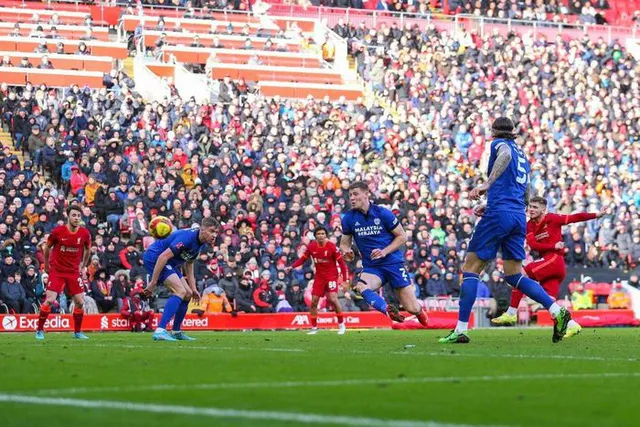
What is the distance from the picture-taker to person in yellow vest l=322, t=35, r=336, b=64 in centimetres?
4700

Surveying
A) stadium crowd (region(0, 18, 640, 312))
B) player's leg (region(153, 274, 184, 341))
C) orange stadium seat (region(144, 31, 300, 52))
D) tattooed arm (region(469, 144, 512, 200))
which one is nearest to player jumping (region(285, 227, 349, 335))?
stadium crowd (region(0, 18, 640, 312))

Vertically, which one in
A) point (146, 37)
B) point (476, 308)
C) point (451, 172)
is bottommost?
point (476, 308)

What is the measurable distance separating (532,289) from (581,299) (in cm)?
1832

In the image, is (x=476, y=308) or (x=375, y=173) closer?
(x=476, y=308)

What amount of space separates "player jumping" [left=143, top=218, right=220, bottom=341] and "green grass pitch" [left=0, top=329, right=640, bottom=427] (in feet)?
13.2

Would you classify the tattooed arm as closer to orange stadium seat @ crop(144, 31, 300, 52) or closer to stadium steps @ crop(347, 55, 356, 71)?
orange stadium seat @ crop(144, 31, 300, 52)

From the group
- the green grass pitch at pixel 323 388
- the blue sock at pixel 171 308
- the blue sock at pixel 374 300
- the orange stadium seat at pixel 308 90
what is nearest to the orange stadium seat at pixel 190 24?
the orange stadium seat at pixel 308 90

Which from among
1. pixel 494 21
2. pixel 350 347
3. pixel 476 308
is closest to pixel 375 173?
pixel 476 308

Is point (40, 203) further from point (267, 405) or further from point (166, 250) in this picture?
point (267, 405)

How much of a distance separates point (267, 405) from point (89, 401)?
1.13 m

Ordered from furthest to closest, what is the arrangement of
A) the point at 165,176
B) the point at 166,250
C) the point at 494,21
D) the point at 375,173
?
the point at 494,21 < the point at 375,173 < the point at 165,176 < the point at 166,250

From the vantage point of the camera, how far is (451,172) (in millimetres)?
37625

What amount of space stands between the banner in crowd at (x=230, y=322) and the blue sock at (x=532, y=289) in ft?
43.3

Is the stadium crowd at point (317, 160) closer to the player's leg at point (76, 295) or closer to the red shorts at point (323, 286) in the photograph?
the red shorts at point (323, 286)
